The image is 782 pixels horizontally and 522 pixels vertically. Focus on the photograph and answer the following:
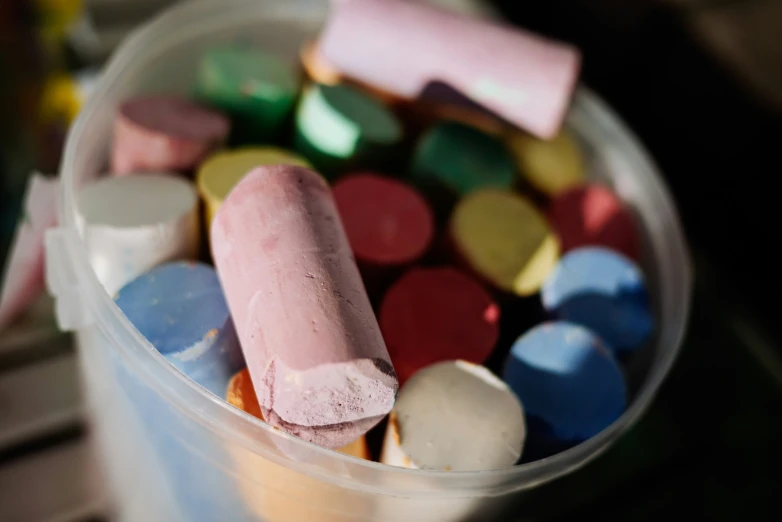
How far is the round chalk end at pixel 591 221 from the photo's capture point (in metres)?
0.74

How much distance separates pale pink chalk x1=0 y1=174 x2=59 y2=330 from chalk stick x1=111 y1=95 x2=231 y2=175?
2.7 inches

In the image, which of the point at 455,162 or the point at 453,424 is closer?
the point at 453,424

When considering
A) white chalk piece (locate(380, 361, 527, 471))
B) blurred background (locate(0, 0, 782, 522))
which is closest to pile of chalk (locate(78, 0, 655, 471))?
white chalk piece (locate(380, 361, 527, 471))

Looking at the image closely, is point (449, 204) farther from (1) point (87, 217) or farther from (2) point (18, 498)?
(2) point (18, 498)

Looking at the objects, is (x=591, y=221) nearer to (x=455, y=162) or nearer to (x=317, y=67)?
A: (x=455, y=162)

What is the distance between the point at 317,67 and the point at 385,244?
0.26 metres

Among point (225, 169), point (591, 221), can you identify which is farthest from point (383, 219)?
point (591, 221)

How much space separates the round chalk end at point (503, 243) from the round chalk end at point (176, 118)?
9.7 inches

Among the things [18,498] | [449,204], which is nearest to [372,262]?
[449,204]

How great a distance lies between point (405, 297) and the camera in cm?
60

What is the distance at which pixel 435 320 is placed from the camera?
0.60 meters

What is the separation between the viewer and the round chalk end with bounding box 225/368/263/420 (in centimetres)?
52

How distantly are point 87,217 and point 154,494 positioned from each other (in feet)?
0.84

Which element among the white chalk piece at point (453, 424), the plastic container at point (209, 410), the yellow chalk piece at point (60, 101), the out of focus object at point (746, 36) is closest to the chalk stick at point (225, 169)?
the plastic container at point (209, 410)
